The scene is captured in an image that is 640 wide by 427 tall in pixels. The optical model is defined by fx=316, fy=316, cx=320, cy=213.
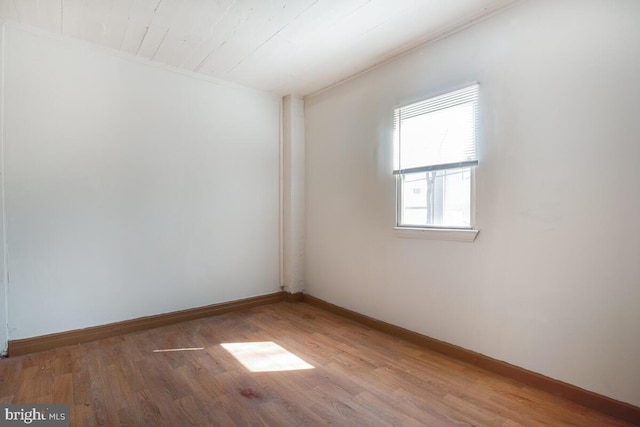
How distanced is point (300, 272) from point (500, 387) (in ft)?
8.07

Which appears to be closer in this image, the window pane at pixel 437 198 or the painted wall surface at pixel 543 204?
the painted wall surface at pixel 543 204

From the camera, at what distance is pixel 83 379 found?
2121 mm

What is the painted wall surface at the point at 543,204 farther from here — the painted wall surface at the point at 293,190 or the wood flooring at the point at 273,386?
the painted wall surface at the point at 293,190

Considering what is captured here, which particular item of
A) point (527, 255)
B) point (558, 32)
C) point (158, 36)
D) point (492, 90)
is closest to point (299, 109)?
point (158, 36)

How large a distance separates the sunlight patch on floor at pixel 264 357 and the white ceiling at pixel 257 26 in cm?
257

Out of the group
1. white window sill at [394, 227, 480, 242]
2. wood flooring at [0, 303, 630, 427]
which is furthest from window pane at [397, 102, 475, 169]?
wood flooring at [0, 303, 630, 427]

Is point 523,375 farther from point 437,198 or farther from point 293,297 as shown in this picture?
point 293,297

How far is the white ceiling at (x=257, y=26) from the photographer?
2195 millimetres

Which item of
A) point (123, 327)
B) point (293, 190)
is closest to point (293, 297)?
point (293, 190)

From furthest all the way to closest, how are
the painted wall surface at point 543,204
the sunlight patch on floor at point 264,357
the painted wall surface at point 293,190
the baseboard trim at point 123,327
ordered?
the painted wall surface at point 293,190
the baseboard trim at point 123,327
the sunlight patch on floor at point 264,357
the painted wall surface at point 543,204

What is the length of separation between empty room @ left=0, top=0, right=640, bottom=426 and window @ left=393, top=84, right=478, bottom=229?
17 millimetres

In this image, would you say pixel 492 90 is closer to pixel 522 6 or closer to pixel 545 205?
pixel 522 6

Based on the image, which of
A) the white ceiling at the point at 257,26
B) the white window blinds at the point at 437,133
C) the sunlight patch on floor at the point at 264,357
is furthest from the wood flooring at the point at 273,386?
the white ceiling at the point at 257,26

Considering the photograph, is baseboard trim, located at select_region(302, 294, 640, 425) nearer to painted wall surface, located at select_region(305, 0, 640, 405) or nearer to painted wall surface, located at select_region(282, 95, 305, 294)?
painted wall surface, located at select_region(305, 0, 640, 405)
